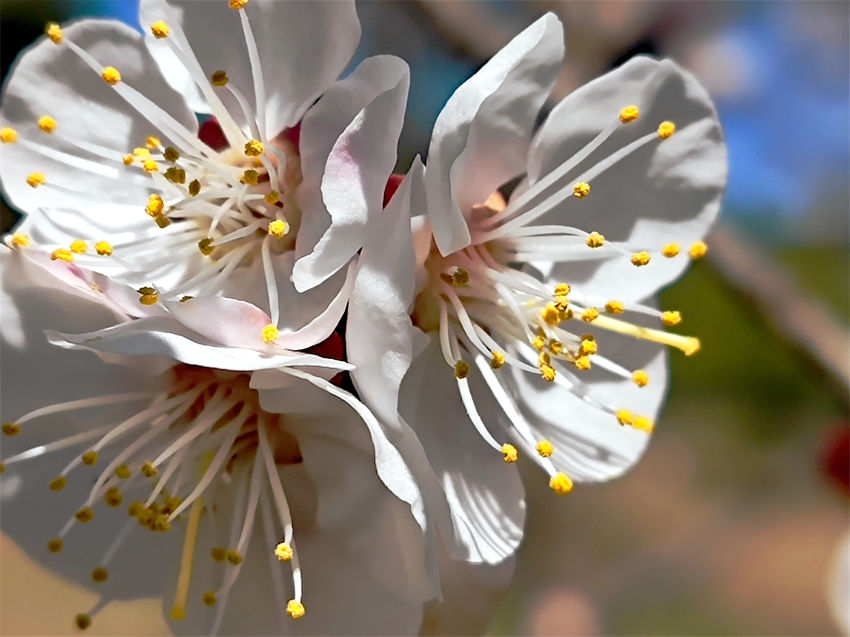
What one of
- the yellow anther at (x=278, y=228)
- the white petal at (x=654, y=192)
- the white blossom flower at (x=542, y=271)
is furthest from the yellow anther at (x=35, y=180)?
the white petal at (x=654, y=192)

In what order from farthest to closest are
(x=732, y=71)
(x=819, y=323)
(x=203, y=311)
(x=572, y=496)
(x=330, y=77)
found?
(x=572, y=496), (x=732, y=71), (x=819, y=323), (x=330, y=77), (x=203, y=311)

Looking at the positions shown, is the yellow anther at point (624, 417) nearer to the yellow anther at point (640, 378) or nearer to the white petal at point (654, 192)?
the yellow anther at point (640, 378)

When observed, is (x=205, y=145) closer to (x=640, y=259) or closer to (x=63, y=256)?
(x=63, y=256)

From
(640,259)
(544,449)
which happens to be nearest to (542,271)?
(640,259)

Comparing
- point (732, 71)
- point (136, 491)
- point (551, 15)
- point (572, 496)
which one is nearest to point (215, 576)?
point (136, 491)

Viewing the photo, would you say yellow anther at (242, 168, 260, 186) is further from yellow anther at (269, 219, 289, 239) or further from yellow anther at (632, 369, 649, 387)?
yellow anther at (632, 369, 649, 387)

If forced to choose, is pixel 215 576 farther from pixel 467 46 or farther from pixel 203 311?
pixel 467 46
